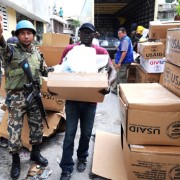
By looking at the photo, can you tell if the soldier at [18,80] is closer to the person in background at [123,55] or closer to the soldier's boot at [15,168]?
the soldier's boot at [15,168]

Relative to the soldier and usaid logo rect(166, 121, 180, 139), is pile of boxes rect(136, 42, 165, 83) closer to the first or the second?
the soldier

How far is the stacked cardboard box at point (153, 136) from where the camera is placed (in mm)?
1875

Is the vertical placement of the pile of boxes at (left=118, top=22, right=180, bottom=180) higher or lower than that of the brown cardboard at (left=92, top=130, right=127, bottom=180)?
higher

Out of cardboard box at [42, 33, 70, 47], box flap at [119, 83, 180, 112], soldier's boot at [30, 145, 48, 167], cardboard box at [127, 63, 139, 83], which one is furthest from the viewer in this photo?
cardboard box at [127, 63, 139, 83]

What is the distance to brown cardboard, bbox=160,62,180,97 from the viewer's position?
2031mm

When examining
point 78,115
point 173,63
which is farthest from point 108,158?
point 173,63

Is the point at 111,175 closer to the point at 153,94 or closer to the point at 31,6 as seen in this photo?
the point at 153,94

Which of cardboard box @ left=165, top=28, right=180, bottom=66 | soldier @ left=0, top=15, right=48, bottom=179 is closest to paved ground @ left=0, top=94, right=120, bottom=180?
soldier @ left=0, top=15, right=48, bottom=179

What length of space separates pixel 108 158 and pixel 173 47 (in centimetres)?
133

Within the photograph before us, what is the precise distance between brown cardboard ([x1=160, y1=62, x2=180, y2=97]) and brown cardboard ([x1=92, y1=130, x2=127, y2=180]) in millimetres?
925

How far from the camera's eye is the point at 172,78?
2.15 metres

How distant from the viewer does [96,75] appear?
1.92 m

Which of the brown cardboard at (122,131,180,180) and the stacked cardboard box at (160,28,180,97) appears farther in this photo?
the stacked cardboard box at (160,28,180,97)

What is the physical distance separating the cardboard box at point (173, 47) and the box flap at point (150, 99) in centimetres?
30
